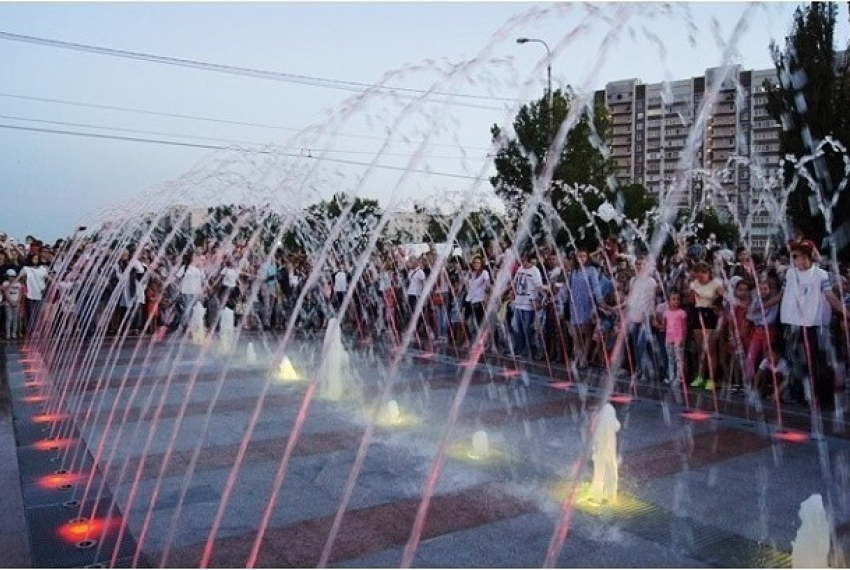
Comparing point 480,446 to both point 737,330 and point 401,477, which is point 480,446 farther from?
point 737,330

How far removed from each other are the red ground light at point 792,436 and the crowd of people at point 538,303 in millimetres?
1312

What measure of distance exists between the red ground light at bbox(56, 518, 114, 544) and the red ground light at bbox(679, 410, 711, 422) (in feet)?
20.5

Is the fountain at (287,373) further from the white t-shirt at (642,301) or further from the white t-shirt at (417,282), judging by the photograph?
the white t-shirt at (417,282)

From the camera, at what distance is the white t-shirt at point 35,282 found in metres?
17.6

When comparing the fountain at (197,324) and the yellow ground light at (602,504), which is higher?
the fountain at (197,324)

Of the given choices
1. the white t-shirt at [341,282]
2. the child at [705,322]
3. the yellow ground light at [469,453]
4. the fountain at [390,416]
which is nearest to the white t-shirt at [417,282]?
the white t-shirt at [341,282]

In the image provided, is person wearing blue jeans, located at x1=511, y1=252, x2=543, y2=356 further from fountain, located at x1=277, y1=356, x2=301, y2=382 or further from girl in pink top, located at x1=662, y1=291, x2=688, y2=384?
fountain, located at x1=277, y1=356, x2=301, y2=382

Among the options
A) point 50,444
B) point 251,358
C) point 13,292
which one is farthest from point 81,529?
point 13,292

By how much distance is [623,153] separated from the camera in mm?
91188

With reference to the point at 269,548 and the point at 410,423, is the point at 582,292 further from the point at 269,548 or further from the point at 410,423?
the point at 269,548

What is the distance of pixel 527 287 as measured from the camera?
547 inches

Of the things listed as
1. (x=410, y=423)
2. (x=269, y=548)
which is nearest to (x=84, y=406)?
(x=410, y=423)

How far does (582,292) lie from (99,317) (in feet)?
38.6

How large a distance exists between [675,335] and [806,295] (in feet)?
6.73
